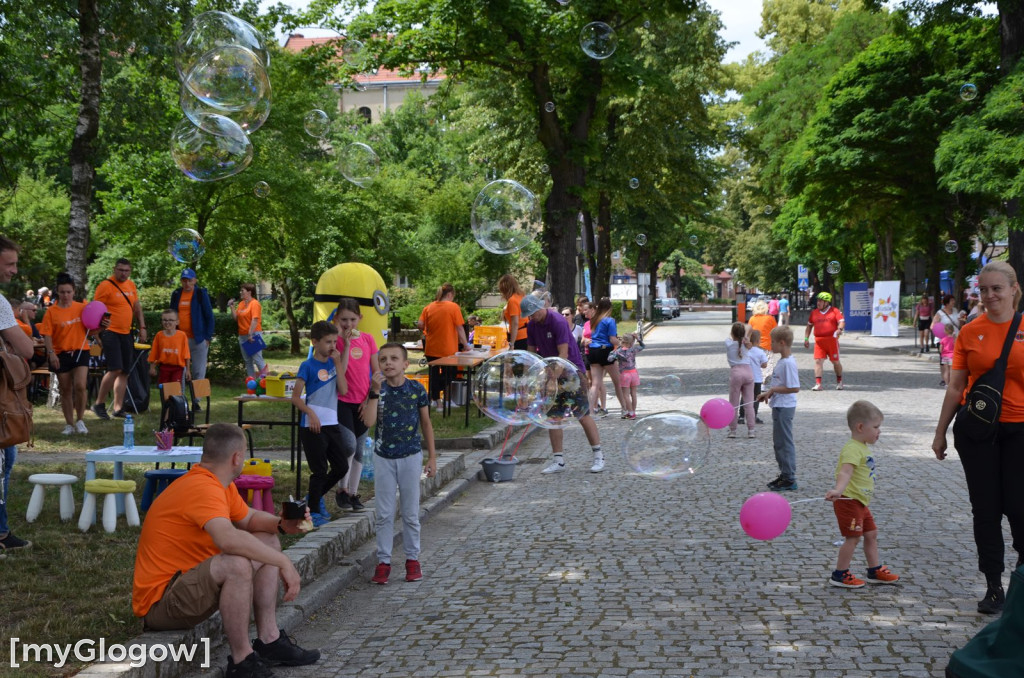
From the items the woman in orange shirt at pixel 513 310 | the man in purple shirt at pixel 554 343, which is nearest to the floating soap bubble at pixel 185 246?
the woman in orange shirt at pixel 513 310

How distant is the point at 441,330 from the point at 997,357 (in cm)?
1048

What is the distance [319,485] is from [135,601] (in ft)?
9.59

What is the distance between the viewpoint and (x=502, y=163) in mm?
32812

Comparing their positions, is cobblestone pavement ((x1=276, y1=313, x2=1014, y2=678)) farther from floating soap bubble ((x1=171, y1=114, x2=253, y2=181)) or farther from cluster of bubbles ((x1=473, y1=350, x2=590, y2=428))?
floating soap bubble ((x1=171, y1=114, x2=253, y2=181))

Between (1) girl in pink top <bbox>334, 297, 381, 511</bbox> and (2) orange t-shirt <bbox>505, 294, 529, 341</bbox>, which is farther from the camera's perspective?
(2) orange t-shirt <bbox>505, 294, 529, 341</bbox>

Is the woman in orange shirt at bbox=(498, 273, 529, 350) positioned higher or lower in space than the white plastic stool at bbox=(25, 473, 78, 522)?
higher

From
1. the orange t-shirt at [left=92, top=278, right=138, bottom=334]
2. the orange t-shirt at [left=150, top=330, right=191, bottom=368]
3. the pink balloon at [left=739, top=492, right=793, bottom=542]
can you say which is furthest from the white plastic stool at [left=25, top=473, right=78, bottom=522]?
the orange t-shirt at [left=92, top=278, right=138, bottom=334]

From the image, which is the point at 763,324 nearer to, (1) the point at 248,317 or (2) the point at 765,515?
(1) the point at 248,317

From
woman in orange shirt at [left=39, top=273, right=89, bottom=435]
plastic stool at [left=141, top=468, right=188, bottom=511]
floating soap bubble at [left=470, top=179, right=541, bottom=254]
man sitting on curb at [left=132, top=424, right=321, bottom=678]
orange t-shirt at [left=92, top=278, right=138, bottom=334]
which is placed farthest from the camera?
orange t-shirt at [left=92, top=278, right=138, bottom=334]

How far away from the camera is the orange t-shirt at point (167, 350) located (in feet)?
43.5

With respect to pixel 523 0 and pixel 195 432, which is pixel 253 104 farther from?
pixel 523 0

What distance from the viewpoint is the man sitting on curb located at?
5047 millimetres

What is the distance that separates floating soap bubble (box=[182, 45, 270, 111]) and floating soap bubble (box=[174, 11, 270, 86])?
0.06 meters

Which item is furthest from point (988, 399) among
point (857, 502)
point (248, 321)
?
point (248, 321)
